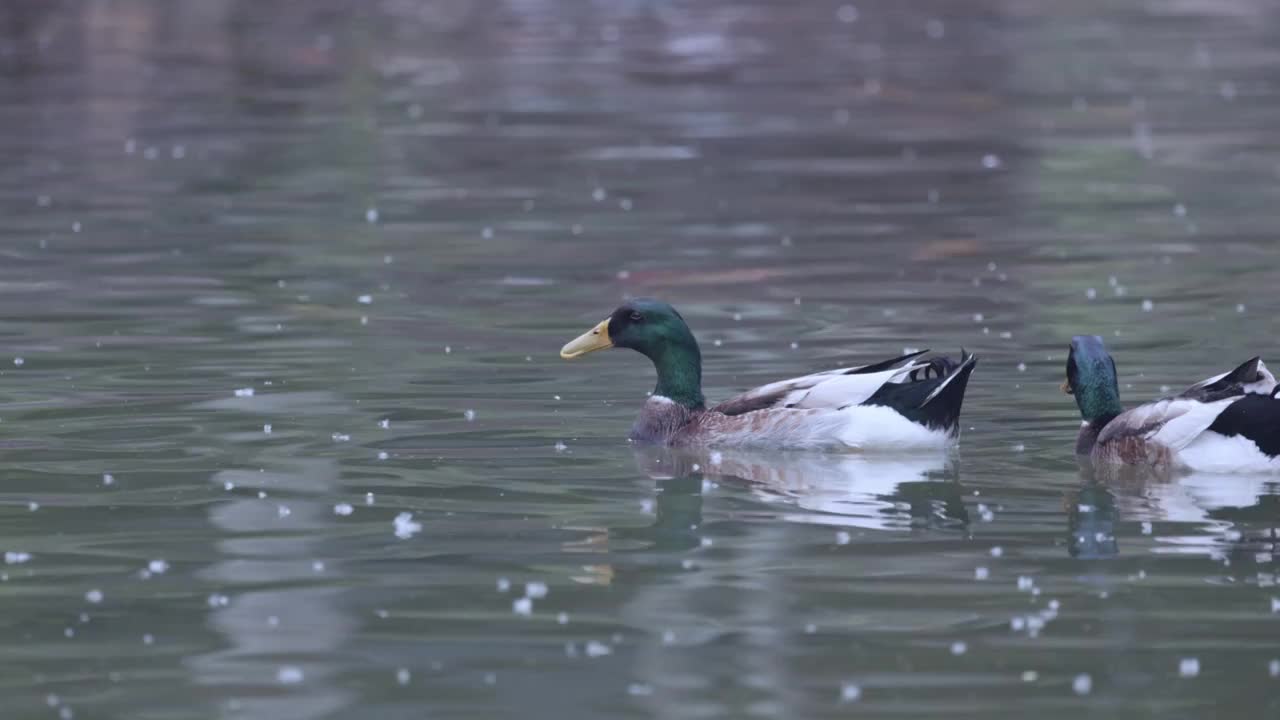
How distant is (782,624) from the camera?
905cm

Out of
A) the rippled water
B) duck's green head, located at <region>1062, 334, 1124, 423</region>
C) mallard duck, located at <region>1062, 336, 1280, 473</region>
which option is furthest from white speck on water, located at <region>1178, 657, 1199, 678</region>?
duck's green head, located at <region>1062, 334, 1124, 423</region>

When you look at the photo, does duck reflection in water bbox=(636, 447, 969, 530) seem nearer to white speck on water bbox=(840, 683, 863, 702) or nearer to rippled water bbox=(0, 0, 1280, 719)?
rippled water bbox=(0, 0, 1280, 719)

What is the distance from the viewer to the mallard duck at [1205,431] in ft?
37.8

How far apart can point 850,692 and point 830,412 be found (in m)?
4.54

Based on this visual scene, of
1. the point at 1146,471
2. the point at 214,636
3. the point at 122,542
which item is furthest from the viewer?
the point at 1146,471

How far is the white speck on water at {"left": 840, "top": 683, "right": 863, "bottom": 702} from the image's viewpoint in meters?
8.10

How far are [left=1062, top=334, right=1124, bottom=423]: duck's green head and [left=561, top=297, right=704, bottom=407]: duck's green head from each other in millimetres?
2059

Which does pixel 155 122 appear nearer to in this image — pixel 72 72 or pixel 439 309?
pixel 72 72

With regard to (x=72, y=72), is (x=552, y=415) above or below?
below

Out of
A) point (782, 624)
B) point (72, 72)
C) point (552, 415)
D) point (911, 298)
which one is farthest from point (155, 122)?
point (782, 624)

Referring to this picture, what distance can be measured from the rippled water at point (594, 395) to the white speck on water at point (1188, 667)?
1.0 inches

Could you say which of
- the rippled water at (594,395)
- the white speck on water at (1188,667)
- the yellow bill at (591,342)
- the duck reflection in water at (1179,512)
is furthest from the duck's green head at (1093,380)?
the white speck on water at (1188,667)

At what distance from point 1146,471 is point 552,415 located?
326cm

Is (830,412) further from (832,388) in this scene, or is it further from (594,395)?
(594,395)
